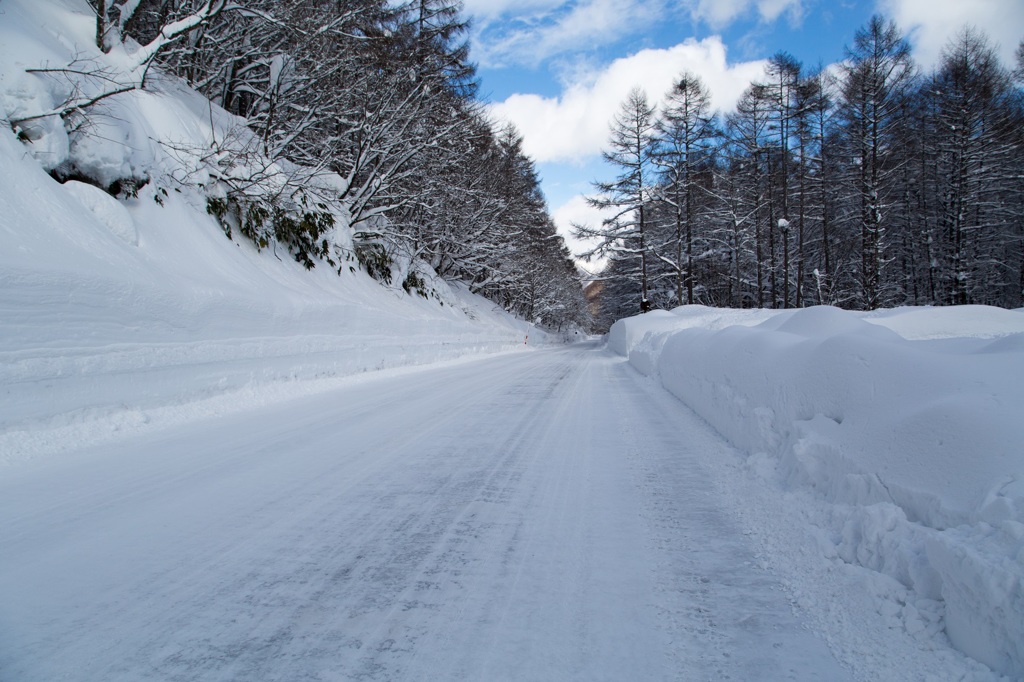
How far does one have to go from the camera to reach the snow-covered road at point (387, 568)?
1820 millimetres

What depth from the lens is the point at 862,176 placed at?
64.4ft

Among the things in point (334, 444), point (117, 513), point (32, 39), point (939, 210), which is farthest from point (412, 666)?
point (939, 210)

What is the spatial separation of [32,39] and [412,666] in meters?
11.7

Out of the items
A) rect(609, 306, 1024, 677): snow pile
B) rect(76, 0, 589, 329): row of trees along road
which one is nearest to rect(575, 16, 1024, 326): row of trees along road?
rect(76, 0, 589, 329): row of trees along road

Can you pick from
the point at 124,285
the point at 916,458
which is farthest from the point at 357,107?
the point at 916,458

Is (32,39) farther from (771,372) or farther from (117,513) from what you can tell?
(771,372)

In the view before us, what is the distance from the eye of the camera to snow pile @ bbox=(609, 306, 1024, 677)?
5.68 feet

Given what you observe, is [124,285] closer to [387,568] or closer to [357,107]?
[387,568]

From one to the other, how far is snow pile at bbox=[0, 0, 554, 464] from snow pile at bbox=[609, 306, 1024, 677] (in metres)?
6.35

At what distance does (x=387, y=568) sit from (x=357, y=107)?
18.8 metres

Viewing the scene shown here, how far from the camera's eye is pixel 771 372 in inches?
172

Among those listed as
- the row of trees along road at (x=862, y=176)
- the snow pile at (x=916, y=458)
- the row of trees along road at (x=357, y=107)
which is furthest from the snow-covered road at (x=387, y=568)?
the row of trees along road at (x=862, y=176)

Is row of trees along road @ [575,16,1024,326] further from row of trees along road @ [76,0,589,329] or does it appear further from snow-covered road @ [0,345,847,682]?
snow-covered road @ [0,345,847,682]

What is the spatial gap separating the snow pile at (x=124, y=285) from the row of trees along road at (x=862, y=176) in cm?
1845
